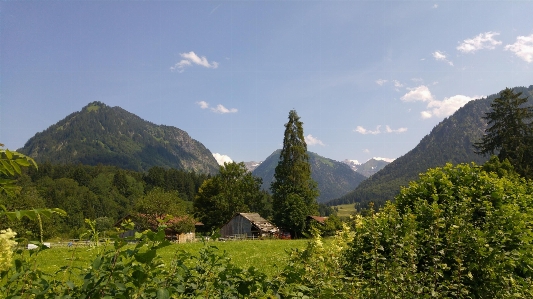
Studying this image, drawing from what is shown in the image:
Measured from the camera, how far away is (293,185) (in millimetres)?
47594

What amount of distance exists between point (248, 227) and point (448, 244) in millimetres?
48042

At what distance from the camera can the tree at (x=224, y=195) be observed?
2275 inches

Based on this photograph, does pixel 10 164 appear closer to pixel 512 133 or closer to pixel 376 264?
pixel 376 264

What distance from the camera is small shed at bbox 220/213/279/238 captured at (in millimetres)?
50594

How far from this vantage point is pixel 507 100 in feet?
123

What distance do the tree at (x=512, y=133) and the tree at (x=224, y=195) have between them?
36612 mm

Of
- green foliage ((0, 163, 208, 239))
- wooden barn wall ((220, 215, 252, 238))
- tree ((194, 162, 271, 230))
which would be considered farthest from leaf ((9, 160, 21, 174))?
green foliage ((0, 163, 208, 239))

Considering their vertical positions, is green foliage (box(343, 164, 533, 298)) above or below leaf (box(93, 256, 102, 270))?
below

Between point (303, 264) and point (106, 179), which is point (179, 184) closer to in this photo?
point (106, 179)

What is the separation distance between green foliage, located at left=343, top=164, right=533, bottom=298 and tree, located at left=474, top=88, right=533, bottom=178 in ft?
109

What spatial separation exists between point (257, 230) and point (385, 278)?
1908 inches

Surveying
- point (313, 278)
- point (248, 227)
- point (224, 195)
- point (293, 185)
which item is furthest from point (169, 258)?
point (224, 195)

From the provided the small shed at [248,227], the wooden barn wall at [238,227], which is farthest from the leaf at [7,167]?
the wooden barn wall at [238,227]

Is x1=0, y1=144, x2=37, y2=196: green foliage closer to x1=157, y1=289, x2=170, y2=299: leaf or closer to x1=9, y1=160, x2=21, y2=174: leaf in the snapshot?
x1=9, y1=160, x2=21, y2=174: leaf
